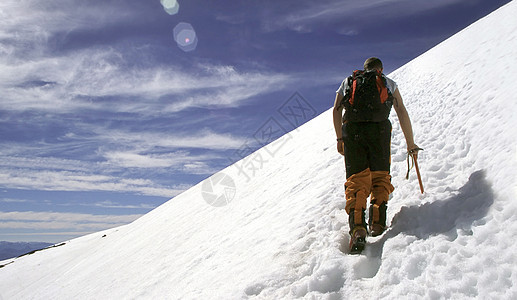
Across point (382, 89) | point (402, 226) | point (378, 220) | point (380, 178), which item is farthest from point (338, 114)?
point (402, 226)

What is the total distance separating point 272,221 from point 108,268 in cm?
647

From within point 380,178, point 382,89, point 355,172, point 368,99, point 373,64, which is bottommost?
point 380,178

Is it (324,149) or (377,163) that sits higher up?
(324,149)

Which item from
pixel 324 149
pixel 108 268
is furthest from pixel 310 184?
pixel 108 268

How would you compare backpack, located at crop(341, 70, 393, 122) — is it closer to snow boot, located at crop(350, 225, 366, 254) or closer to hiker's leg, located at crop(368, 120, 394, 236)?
hiker's leg, located at crop(368, 120, 394, 236)

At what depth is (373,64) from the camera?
432 cm

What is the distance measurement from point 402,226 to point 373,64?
2102 mm

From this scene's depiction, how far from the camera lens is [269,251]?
487cm

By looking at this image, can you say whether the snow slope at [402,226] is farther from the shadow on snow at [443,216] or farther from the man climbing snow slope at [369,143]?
the man climbing snow slope at [369,143]

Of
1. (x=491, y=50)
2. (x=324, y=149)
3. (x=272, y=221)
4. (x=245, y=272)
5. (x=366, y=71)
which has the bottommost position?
(x=245, y=272)

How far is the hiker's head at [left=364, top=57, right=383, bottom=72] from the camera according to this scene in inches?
169

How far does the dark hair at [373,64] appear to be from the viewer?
169 inches

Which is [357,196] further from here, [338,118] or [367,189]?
[338,118]

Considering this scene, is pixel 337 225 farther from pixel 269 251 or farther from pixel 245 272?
pixel 245 272
